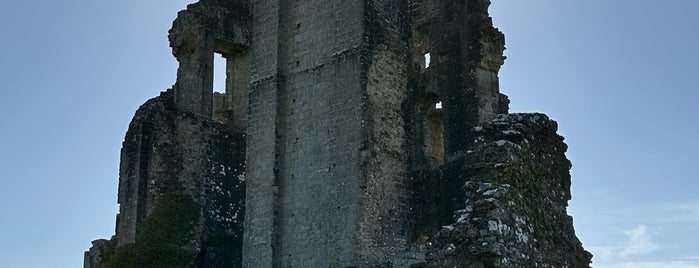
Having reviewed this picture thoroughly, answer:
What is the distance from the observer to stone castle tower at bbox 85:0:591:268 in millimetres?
19984

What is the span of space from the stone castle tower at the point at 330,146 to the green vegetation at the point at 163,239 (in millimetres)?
26

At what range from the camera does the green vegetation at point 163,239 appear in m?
23.0

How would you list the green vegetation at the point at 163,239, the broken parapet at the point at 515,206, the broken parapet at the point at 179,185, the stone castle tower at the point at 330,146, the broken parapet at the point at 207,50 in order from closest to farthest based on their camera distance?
1. the broken parapet at the point at 515,206
2. the stone castle tower at the point at 330,146
3. the green vegetation at the point at 163,239
4. the broken parapet at the point at 179,185
5. the broken parapet at the point at 207,50

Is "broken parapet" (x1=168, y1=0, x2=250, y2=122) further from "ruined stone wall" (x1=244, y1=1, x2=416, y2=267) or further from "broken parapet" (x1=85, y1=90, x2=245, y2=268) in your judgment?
"ruined stone wall" (x1=244, y1=1, x2=416, y2=267)

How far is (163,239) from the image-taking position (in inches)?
914

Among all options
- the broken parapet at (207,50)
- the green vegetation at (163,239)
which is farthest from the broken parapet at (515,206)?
the broken parapet at (207,50)

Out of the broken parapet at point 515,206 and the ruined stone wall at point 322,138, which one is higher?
the ruined stone wall at point 322,138

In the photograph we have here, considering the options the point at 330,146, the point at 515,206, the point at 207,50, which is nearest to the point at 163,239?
the point at 207,50

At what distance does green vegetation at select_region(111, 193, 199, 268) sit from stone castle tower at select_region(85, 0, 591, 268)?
26 millimetres

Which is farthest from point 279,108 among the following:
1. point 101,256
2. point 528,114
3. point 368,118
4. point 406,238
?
point 528,114

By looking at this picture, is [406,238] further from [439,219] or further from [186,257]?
[186,257]

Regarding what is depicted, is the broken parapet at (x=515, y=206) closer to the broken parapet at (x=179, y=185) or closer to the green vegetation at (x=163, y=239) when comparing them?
the green vegetation at (x=163, y=239)

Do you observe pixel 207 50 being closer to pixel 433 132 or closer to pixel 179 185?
pixel 179 185

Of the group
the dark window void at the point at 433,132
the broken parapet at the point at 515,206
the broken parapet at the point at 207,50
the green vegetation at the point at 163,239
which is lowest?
the broken parapet at the point at 515,206
